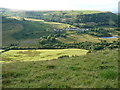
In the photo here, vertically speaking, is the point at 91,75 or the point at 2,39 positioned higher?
the point at 91,75

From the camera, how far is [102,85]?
1026 cm

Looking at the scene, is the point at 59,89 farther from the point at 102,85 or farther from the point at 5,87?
the point at 5,87

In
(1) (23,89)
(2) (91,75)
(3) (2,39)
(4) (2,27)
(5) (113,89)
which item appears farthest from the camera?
(4) (2,27)

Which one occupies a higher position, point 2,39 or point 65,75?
point 65,75

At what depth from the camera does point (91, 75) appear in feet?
42.2

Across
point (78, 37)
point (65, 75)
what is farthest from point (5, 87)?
point (78, 37)

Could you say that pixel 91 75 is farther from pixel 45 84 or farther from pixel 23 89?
pixel 23 89

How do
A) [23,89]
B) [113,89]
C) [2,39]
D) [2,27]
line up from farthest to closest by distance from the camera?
1. [2,27]
2. [2,39]
3. [23,89]
4. [113,89]

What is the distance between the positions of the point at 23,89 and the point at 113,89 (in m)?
5.23

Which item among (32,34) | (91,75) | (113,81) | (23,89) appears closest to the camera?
(23,89)

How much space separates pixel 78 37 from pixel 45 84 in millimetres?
156134

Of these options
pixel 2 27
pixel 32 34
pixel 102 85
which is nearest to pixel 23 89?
pixel 102 85

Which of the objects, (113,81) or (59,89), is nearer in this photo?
(59,89)

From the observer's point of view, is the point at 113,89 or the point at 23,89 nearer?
the point at 113,89
